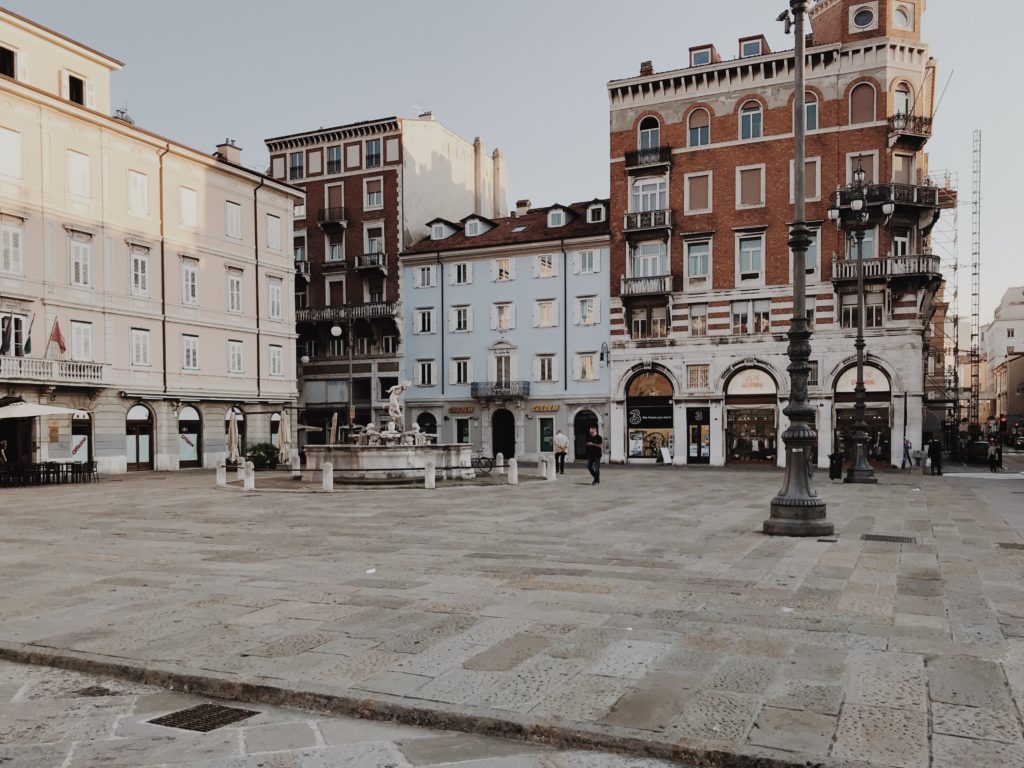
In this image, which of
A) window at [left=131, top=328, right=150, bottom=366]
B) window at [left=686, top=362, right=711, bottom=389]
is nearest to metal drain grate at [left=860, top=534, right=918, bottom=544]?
window at [left=686, top=362, right=711, bottom=389]

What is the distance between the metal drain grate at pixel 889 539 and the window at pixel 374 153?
145 ft

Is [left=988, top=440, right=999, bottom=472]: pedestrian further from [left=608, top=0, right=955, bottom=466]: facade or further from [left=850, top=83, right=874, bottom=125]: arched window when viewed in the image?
[left=850, top=83, right=874, bottom=125]: arched window

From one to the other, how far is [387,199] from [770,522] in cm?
4250

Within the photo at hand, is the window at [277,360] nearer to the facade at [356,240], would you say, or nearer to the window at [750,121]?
the facade at [356,240]

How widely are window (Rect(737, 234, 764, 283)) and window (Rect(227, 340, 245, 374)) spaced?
1016 inches

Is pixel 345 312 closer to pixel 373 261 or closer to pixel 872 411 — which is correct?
pixel 373 261

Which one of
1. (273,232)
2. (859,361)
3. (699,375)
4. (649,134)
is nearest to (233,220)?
(273,232)

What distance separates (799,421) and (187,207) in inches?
1351

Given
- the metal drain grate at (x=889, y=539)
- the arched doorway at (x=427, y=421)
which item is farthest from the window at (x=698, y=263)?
the metal drain grate at (x=889, y=539)

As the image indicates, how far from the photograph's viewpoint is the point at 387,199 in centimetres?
5216

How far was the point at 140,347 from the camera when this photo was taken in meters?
37.5

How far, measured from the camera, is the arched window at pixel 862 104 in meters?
40.9

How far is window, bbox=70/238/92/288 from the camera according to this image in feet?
113

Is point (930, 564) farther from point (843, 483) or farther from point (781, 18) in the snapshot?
point (843, 483)
